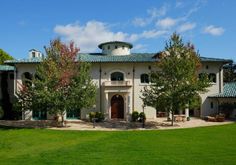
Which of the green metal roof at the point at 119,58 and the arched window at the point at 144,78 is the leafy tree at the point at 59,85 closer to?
the green metal roof at the point at 119,58

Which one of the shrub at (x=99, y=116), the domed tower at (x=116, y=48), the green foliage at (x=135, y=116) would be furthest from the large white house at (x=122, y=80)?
the domed tower at (x=116, y=48)

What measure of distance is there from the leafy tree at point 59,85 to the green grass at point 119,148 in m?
4.60

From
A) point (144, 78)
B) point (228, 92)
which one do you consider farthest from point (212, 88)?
point (144, 78)

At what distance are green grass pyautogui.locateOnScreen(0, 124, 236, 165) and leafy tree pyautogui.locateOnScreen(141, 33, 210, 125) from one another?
5.55 metres

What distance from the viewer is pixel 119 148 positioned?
17.0 meters

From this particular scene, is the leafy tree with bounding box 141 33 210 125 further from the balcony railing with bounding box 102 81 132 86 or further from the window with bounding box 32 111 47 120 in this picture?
the window with bounding box 32 111 47 120

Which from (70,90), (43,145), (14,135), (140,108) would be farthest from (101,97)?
(43,145)

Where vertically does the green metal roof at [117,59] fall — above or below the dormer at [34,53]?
below

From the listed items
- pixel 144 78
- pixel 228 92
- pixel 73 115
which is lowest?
pixel 73 115

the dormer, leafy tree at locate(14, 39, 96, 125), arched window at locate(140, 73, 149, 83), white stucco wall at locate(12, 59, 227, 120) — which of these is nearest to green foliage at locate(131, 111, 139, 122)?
white stucco wall at locate(12, 59, 227, 120)

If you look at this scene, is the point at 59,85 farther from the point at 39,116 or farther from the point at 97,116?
the point at 39,116

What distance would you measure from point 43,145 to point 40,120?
16.4 meters

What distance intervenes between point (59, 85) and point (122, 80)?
378 inches

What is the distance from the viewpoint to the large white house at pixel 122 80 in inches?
1344
